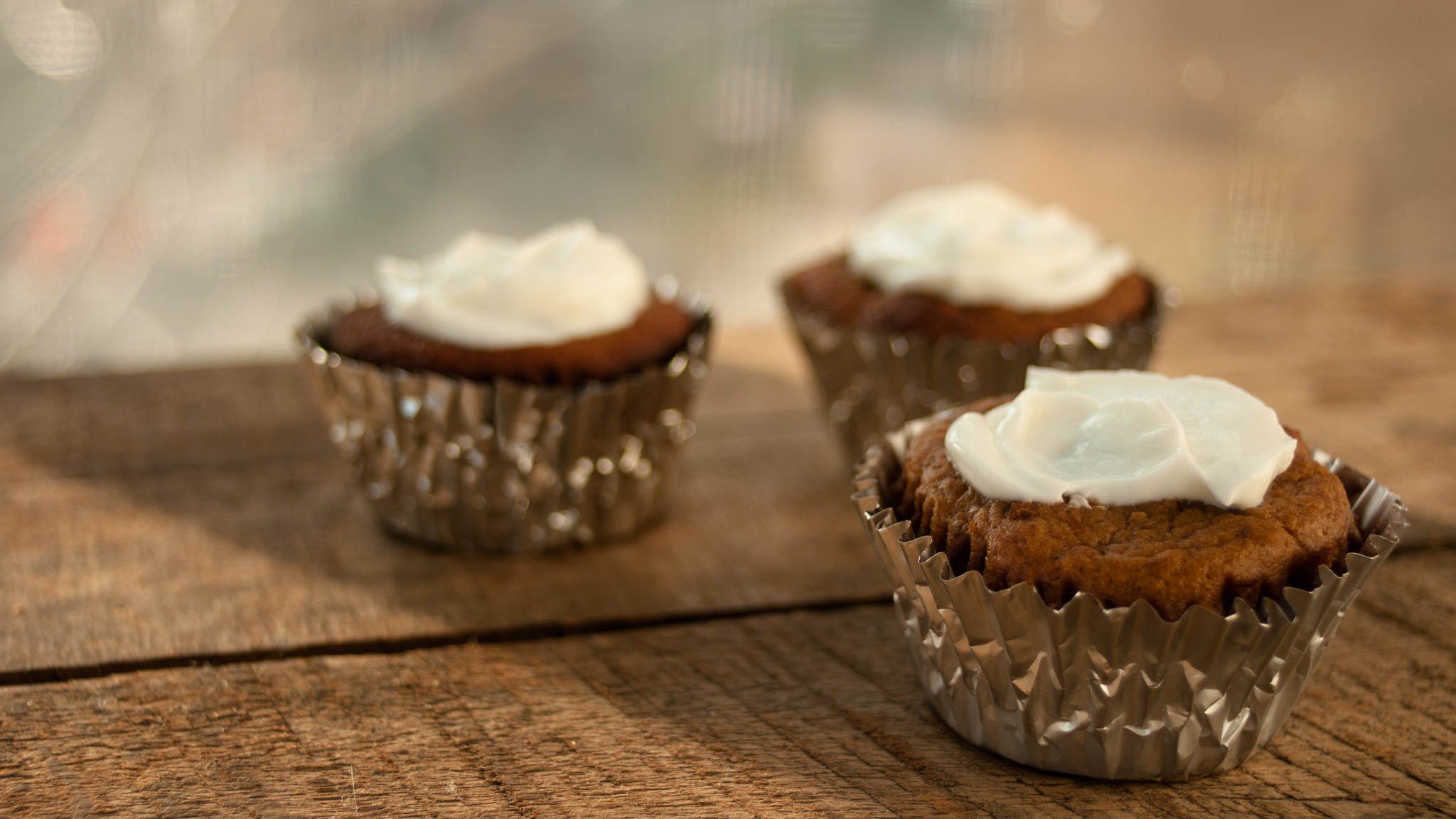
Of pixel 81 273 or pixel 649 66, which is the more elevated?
pixel 649 66

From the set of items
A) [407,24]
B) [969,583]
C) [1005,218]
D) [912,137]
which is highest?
[407,24]

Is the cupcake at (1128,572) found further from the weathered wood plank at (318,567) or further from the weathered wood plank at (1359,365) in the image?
the weathered wood plank at (1359,365)

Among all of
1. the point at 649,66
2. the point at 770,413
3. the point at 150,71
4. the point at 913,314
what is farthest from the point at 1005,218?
the point at 150,71

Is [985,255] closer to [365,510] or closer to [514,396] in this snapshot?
[514,396]

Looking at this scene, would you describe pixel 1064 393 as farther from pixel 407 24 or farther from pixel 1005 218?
pixel 407 24

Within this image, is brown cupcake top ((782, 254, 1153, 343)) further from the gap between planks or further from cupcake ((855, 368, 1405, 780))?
cupcake ((855, 368, 1405, 780))

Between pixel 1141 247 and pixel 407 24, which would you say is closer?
pixel 407 24

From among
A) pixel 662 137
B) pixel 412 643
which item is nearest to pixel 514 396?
pixel 412 643
